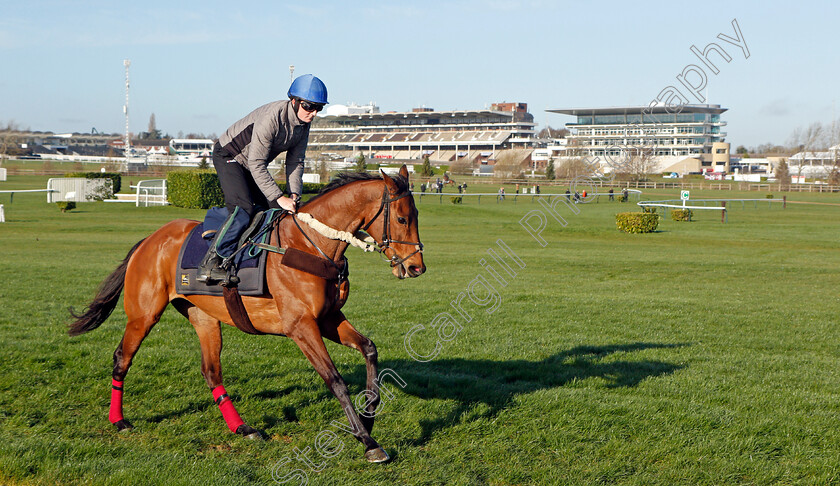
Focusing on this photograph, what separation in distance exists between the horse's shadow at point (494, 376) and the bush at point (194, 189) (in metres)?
33.6

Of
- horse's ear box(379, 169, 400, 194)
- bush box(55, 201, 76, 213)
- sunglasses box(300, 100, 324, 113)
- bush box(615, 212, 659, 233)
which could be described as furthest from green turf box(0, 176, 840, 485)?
bush box(55, 201, 76, 213)

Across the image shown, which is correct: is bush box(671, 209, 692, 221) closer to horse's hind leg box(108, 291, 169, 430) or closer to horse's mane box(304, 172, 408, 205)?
horse's mane box(304, 172, 408, 205)

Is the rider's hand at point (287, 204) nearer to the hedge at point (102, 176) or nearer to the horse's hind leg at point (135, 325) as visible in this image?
the horse's hind leg at point (135, 325)

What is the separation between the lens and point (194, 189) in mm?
39906

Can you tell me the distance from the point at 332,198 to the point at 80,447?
276 centimetres

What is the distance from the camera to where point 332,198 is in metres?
5.76

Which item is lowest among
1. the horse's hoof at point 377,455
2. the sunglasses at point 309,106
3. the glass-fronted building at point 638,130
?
the horse's hoof at point 377,455

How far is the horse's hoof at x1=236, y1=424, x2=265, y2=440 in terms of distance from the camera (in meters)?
5.77

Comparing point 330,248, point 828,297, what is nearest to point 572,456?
point 330,248

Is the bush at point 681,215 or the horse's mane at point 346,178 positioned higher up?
the horse's mane at point 346,178

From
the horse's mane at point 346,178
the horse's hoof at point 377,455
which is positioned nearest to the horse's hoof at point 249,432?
the horse's hoof at point 377,455

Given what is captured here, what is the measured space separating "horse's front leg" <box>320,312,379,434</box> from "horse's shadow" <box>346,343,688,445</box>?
623 millimetres

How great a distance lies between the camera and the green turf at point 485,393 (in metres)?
5.15

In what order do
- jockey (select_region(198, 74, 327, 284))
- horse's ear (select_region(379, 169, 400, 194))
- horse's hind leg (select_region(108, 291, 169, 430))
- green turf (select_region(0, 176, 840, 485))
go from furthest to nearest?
horse's hind leg (select_region(108, 291, 169, 430)), jockey (select_region(198, 74, 327, 284)), horse's ear (select_region(379, 169, 400, 194)), green turf (select_region(0, 176, 840, 485))
